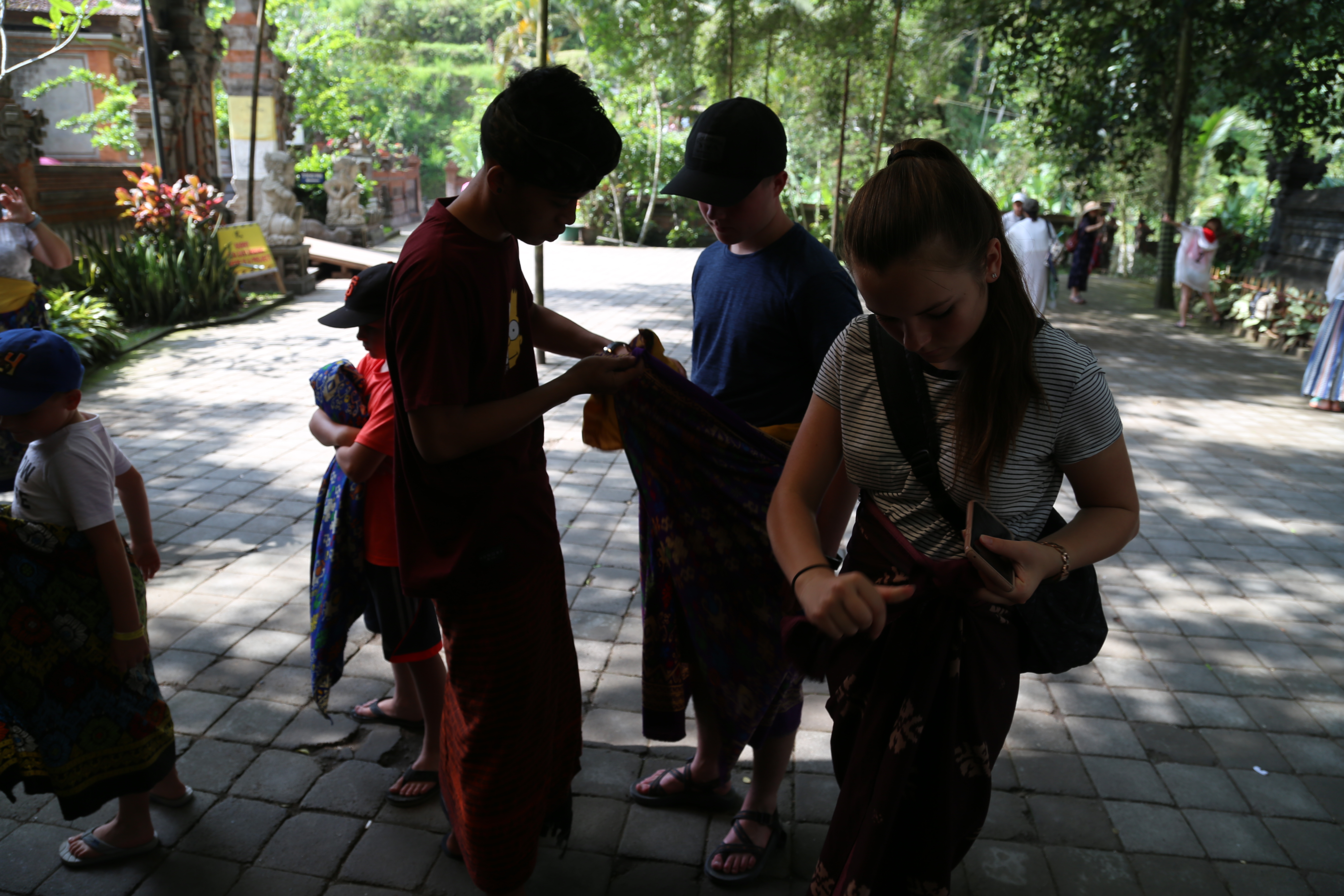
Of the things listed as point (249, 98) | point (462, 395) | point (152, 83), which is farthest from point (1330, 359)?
point (249, 98)

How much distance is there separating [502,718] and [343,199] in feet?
65.1

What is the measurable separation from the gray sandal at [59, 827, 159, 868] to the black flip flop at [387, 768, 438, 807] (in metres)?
0.63

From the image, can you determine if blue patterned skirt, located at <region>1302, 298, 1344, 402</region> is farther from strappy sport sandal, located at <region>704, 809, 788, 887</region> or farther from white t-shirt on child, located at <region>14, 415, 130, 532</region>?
white t-shirt on child, located at <region>14, 415, 130, 532</region>

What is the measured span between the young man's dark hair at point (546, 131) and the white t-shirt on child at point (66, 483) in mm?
1213

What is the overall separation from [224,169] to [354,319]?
25.0 metres

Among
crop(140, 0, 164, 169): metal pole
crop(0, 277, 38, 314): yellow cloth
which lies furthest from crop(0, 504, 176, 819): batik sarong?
crop(140, 0, 164, 169): metal pole

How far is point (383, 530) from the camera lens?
2.59m

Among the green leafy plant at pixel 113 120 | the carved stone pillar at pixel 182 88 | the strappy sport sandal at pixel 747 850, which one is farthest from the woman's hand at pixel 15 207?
the green leafy plant at pixel 113 120

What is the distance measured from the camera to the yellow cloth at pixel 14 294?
512 centimetres

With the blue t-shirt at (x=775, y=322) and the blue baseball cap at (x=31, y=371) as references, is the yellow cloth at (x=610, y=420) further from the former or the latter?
the blue baseball cap at (x=31, y=371)

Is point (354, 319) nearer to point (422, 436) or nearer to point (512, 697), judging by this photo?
point (422, 436)

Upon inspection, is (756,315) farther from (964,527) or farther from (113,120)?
(113,120)

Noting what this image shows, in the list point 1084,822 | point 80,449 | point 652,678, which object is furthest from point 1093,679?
point 80,449

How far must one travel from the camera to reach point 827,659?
1478mm
